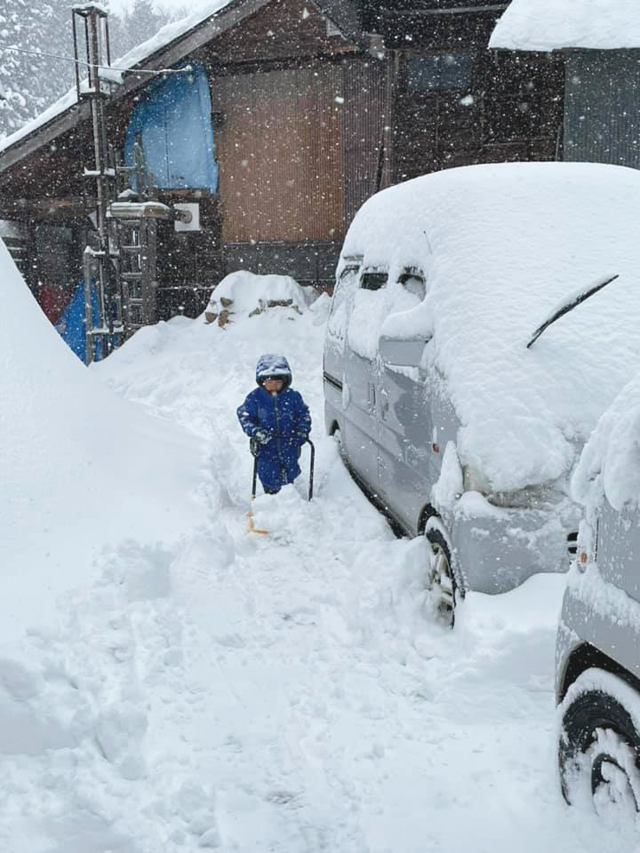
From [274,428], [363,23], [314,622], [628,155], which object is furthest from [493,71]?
[314,622]

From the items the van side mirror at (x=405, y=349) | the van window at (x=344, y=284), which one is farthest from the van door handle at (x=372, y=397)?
the van window at (x=344, y=284)

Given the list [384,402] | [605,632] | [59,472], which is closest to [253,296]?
[384,402]

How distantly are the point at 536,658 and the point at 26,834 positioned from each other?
2015mm

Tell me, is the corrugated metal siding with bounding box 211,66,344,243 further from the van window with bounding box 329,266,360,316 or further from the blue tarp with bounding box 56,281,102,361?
the van window with bounding box 329,266,360,316

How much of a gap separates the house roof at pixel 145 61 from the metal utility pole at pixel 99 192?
1.13ft

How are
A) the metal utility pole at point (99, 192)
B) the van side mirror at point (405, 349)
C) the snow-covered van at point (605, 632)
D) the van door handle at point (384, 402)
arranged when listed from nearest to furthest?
the snow-covered van at point (605, 632), the van side mirror at point (405, 349), the van door handle at point (384, 402), the metal utility pole at point (99, 192)

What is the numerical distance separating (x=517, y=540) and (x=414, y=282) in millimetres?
1836

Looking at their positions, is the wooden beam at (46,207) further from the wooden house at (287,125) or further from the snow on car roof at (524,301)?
the snow on car roof at (524,301)

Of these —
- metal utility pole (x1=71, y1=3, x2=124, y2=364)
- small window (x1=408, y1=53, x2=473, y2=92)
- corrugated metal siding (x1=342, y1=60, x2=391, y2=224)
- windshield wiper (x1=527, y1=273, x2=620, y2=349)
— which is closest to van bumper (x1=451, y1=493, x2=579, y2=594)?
windshield wiper (x1=527, y1=273, x2=620, y2=349)

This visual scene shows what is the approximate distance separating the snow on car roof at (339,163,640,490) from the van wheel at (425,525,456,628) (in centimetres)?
60

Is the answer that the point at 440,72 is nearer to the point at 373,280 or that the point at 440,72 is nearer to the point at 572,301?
the point at 373,280

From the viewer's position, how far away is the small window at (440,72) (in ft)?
42.0

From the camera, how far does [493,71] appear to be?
1270 cm

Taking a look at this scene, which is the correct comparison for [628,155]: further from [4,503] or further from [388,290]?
[4,503]
